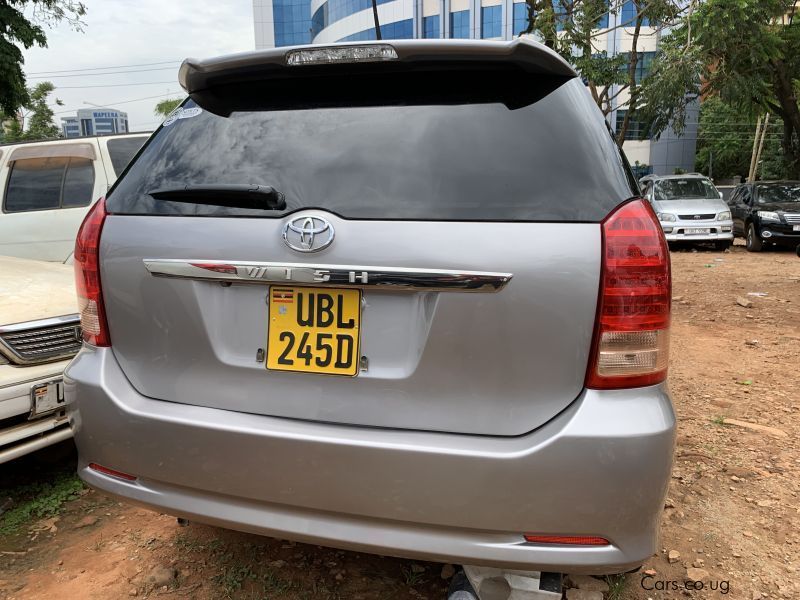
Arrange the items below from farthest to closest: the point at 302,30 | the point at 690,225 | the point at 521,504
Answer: the point at 302,30 < the point at 690,225 < the point at 521,504

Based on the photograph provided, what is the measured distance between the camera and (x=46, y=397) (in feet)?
8.55

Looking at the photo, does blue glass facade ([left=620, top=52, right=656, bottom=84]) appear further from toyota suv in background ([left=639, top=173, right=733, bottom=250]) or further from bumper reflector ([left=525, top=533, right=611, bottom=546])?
bumper reflector ([left=525, top=533, right=611, bottom=546])

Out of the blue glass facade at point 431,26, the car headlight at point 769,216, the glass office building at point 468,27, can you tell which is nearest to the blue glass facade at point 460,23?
the glass office building at point 468,27

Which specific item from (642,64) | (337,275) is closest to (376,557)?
(337,275)

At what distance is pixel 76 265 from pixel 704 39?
14852 millimetres

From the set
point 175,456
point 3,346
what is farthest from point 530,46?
point 3,346

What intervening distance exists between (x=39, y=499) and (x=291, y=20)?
204 feet

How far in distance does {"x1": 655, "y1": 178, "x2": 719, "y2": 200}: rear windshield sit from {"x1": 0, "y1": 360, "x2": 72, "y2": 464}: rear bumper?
1356 centimetres

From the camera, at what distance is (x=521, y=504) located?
1.44 m

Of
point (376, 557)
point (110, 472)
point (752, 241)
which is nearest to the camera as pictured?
point (110, 472)

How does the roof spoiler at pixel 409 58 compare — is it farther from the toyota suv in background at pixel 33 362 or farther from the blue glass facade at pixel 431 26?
the blue glass facade at pixel 431 26

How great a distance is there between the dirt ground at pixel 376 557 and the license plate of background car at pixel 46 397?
47cm

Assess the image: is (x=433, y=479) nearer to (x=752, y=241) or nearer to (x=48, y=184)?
(x=48, y=184)

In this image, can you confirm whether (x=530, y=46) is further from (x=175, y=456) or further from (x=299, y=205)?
(x=175, y=456)
